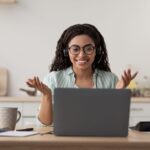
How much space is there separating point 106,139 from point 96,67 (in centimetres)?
111

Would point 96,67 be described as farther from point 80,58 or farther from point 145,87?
point 145,87

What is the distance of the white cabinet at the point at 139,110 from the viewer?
11.7 ft

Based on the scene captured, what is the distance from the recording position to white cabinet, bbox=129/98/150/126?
3.57 m

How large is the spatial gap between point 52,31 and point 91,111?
2809 millimetres

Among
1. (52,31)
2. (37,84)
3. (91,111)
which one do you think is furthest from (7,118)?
(52,31)

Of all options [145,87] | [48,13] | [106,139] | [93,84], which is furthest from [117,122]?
[48,13]

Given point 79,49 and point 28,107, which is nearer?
point 79,49

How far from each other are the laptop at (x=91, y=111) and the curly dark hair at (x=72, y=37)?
0.86m

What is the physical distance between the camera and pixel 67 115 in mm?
1308

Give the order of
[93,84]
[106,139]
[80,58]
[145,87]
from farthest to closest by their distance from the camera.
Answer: [145,87] → [93,84] → [80,58] → [106,139]

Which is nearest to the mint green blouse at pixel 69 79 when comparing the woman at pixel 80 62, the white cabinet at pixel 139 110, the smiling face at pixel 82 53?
the woman at pixel 80 62

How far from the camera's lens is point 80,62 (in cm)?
206

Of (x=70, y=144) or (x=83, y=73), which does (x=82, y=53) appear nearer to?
(x=83, y=73)

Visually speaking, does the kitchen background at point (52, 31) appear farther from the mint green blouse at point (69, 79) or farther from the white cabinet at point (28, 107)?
the mint green blouse at point (69, 79)
